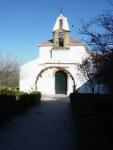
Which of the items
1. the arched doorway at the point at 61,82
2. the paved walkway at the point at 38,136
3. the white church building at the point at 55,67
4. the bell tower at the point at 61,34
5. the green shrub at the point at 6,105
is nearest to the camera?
the paved walkway at the point at 38,136

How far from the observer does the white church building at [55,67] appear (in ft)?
145

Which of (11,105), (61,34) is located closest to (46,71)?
(61,34)

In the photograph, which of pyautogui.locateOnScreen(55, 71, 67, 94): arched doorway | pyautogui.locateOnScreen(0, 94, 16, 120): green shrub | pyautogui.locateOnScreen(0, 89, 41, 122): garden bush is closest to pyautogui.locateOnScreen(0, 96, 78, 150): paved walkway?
pyautogui.locateOnScreen(0, 94, 16, 120): green shrub

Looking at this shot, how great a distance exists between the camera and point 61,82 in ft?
147

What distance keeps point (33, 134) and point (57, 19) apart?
1334 inches

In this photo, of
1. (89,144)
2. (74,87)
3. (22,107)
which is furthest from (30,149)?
(74,87)

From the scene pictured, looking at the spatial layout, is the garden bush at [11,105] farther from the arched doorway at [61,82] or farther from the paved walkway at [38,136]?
the arched doorway at [61,82]

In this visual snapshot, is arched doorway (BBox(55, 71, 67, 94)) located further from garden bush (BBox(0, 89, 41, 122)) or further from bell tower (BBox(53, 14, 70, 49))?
garden bush (BBox(0, 89, 41, 122))

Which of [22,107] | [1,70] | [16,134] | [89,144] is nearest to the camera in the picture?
[89,144]

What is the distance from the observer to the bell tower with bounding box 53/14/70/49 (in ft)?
145

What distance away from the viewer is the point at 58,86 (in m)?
44.9

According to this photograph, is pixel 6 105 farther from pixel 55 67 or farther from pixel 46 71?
pixel 46 71

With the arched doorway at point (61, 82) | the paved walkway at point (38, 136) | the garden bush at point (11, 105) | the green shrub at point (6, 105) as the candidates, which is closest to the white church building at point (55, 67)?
the arched doorway at point (61, 82)

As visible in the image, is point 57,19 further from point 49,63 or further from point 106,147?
point 106,147
